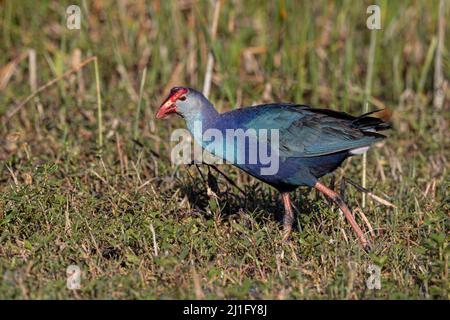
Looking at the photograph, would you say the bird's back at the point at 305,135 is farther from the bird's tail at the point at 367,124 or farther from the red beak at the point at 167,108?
the red beak at the point at 167,108

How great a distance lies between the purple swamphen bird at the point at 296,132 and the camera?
3.77 metres

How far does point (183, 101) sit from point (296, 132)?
54cm

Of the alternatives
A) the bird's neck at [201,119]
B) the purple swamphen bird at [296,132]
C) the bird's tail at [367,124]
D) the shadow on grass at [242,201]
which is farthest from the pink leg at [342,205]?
the bird's neck at [201,119]

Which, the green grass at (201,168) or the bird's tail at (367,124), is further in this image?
the bird's tail at (367,124)

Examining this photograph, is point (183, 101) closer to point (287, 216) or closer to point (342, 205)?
point (287, 216)

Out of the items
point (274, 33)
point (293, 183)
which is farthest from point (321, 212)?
point (274, 33)

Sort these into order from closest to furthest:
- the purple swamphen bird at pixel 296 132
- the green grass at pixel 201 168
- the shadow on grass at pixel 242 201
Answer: the green grass at pixel 201 168 → the purple swamphen bird at pixel 296 132 → the shadow on grass at pixel 242 201

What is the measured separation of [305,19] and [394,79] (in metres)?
0.86

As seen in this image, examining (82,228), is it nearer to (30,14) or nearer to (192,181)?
(192,181)

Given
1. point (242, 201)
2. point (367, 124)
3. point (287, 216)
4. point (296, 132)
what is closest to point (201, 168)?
point (242, 201)

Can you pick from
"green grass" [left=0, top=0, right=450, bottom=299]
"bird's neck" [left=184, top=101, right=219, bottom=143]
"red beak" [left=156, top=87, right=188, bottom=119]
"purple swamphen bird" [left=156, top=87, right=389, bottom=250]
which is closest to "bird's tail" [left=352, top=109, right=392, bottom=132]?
"purple swamphen bird" [left=156, top=87, right=389, bottom=250]

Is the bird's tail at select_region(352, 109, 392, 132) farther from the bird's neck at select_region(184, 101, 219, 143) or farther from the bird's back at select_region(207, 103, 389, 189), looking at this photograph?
the bird's neck at select_region(184, 101, 219, 143)
